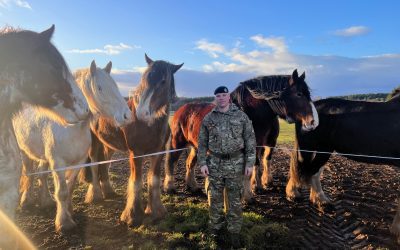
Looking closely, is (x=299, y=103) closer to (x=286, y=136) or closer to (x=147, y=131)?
(x=147, y=131)

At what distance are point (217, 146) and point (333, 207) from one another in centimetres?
325

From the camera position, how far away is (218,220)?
448 centimetres

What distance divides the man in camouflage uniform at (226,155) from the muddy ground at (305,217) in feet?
3.90

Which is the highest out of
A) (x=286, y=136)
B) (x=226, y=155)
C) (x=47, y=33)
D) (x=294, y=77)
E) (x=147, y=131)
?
(x=47, y=33)

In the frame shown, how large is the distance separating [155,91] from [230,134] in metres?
1.44

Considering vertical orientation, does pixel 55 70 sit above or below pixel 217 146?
above

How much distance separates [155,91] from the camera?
483cm

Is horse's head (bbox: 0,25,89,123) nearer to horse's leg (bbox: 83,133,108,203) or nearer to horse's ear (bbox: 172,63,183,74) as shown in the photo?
horse's ear (bbox: 172,63,183,74)

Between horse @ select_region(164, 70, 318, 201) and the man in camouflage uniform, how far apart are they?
1.91m

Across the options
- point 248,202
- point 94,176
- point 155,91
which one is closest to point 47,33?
point 155,91

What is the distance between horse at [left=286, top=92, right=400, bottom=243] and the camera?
531 cm

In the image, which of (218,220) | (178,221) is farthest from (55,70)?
(178,221)

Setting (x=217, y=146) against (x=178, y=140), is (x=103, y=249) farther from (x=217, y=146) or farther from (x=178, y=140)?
(x=178, y=140)

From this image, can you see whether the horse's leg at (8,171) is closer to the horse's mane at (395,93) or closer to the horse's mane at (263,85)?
the horse's mane at (263,85)
